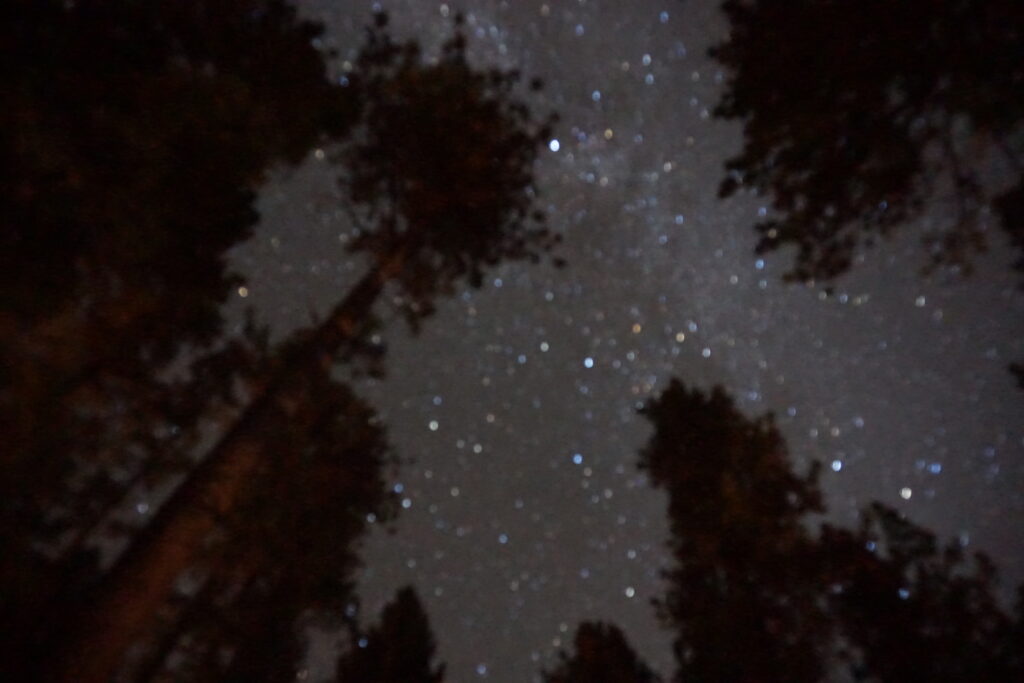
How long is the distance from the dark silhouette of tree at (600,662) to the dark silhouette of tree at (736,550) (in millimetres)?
1133

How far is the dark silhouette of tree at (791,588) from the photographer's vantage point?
41.2 feet

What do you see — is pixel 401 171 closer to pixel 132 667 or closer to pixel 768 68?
pixel 768 68

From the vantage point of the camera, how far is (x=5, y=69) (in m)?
5.64

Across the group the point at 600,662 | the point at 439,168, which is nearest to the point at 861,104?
the point at 439,168

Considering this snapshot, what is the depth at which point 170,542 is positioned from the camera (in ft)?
20.7

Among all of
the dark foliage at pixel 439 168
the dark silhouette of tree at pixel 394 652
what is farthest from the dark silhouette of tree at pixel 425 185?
the dark silhouette of tree at pixel 394 652

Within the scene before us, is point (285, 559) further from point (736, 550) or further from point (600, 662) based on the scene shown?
point (736, 550)

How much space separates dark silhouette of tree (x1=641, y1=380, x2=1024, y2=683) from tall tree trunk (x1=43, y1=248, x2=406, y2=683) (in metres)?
9.53

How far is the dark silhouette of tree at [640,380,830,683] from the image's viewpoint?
13211 millimetres

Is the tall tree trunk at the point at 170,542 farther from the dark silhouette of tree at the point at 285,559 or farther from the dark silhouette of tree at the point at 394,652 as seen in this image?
the dark silhouette of tree at the point at 394,652

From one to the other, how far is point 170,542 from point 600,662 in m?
11.3

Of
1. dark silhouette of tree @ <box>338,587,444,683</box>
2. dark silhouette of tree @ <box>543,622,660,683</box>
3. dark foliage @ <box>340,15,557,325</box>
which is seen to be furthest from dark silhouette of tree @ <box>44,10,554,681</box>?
dark silhouette of tree @ <box>543,622,660,683</box>

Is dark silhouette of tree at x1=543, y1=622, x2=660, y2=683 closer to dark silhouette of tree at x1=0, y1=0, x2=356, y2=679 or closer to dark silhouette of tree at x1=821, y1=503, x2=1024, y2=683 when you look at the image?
dark silhouette of tree at x1=821, y1=503, x2=1024, y2=683

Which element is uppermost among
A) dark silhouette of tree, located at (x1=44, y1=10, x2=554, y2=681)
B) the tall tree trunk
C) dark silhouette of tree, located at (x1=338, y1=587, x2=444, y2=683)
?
dark silhouette of tree, located at (x1=44, y1=10, x2=554, y2=681)
